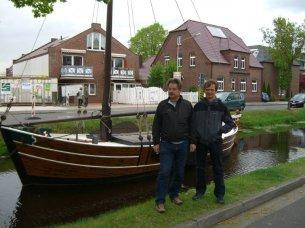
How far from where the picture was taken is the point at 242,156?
19625 mm

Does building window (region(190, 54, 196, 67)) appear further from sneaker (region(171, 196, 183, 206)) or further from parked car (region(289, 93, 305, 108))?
sneaker (region(171, 196, 183, 206))

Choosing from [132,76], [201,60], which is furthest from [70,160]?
[201,60]

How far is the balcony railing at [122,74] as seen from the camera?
52312mm

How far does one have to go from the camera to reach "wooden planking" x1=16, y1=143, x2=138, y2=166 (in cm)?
1198

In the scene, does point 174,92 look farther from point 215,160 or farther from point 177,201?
point 177,201

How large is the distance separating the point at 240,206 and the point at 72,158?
5.64 m

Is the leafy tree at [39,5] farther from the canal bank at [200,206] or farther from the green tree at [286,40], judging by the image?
the green tree at [286,40]

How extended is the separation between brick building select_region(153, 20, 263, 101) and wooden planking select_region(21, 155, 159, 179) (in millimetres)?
42824

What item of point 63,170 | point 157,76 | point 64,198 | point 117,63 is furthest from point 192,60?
point 64,198

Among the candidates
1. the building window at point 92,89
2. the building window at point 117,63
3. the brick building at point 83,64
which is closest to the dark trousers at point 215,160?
the brick building at point 83,64

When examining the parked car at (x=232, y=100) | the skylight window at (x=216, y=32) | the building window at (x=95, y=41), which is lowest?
the parked car at (x=232, y=100)

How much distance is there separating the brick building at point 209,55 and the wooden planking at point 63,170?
42.8 meters

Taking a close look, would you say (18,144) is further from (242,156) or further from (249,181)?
(242,156)

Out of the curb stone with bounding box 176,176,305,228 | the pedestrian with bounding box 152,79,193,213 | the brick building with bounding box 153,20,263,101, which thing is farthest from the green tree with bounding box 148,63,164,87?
the pedestrian with bounding box 152,79,193,213
